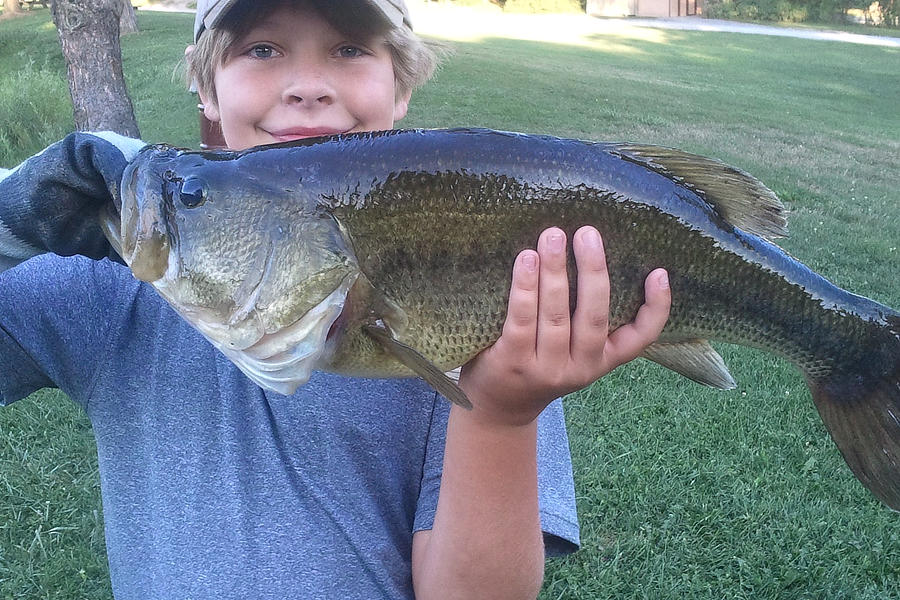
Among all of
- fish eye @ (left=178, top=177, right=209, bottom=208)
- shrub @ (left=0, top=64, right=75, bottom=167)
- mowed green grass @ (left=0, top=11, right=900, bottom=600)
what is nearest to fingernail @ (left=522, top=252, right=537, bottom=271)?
fish eye @ (left=178, top=177, right=209, bottom=208)

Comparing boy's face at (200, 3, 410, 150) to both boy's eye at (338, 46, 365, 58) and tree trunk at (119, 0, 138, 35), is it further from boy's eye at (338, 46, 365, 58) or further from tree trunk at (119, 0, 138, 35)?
tree trunk at (119, 0, 138, 35)

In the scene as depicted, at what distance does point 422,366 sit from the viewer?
1480 mm

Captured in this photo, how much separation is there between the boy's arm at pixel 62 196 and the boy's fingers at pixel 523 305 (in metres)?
0.81

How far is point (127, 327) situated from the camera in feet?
6.15

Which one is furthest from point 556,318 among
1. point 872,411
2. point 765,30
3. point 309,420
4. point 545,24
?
point 765,30

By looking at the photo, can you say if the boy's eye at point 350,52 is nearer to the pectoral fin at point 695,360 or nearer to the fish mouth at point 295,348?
the fish mouth at point 295,348

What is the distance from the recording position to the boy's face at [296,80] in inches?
74.3

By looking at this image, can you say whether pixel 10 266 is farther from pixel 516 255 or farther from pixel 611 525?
pixel 611 525

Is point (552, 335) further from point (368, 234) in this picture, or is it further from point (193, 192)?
point (193, 192)

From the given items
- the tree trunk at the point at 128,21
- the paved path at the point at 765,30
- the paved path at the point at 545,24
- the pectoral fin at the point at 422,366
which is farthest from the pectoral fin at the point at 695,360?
the paved path at the point at 765,30

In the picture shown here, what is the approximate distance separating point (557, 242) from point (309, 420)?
746 mm

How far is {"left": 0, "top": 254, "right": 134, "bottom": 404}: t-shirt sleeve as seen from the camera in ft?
5.77

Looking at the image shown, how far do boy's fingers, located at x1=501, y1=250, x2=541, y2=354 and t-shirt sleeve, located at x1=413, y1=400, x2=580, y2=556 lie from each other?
1.39ft

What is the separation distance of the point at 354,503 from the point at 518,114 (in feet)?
40.9
